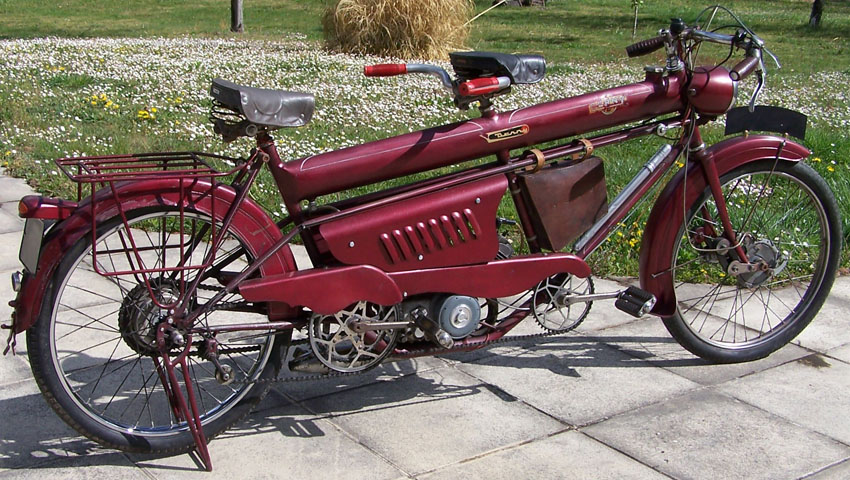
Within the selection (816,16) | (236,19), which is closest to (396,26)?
(236,19)

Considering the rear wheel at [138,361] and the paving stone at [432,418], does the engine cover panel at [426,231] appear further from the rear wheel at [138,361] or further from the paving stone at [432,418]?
the paving stone at [432,418]

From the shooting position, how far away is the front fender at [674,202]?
4008mm

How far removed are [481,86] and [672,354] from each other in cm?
167

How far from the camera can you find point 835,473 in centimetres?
333

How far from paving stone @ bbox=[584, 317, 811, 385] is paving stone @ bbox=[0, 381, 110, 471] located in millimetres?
2286

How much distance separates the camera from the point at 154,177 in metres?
3.15

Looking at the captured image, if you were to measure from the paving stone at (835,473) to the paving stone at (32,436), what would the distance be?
2423mm

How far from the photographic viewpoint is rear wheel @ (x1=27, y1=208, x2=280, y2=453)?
3164 millimetres

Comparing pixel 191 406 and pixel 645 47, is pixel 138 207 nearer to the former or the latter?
pixel 191 406

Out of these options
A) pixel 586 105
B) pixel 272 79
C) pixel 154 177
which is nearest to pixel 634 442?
pixel 586 105

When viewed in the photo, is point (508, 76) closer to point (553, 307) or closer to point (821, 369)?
point (553, 307)

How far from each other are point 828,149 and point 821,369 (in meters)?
4.02

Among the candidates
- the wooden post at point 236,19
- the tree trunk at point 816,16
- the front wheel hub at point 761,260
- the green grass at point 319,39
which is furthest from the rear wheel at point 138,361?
the tree trunk at point 816,16

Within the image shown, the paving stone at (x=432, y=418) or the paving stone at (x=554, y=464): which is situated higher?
the paving stone at (x=432, y=418)
